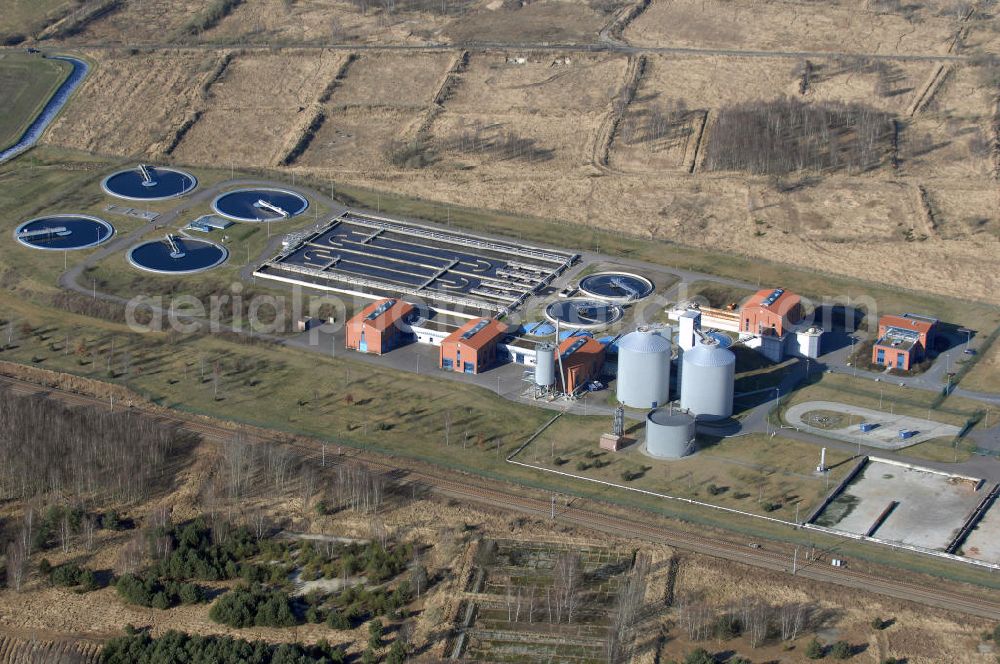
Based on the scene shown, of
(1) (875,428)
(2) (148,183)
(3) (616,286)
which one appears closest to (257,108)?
(2) (148,183)

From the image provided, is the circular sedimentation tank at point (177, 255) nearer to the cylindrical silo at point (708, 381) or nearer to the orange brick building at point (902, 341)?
the cylindrical silo at point (708, 381)

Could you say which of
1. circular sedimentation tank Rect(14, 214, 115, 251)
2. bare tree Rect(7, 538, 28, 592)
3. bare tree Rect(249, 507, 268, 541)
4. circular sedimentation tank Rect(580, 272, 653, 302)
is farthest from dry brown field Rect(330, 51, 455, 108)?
bare tree Rect(7, 538, 28, 592)

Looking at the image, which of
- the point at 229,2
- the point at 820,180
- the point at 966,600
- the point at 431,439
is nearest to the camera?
the point at 966,600

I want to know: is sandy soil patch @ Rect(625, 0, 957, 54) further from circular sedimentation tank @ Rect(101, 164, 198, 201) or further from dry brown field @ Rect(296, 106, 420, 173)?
circular sedimentation tank @ Rect(101, 164, 198, 201)

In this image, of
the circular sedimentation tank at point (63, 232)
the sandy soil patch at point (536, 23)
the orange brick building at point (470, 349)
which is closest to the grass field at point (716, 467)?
the orange brick building at point (470, 349)

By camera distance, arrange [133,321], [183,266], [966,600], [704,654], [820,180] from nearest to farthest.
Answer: [704,654] → [966,600] → [133,321] → [183,266] → [820,180]

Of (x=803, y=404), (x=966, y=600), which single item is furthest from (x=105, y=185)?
(x=966, y=600)

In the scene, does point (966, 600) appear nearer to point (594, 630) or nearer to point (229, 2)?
point (594, 630)
